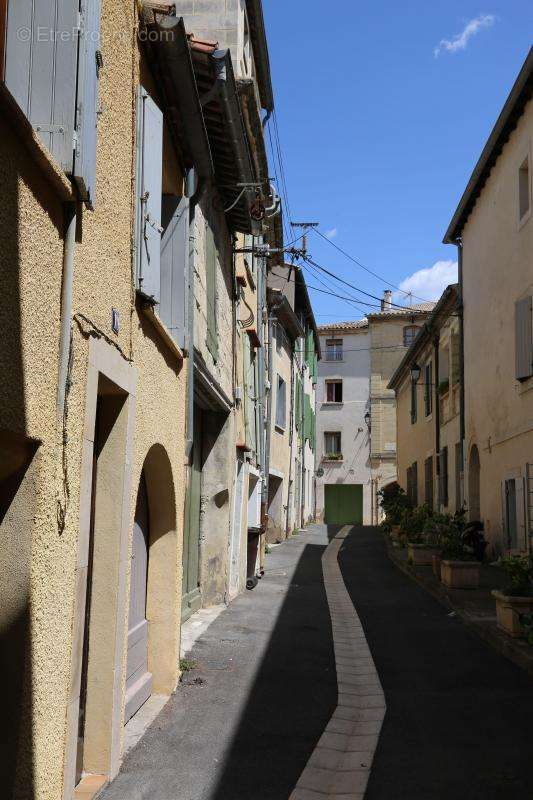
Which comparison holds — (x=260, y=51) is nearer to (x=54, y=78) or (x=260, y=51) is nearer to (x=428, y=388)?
(x=428, y=388)

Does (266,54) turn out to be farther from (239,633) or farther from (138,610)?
(138,610)

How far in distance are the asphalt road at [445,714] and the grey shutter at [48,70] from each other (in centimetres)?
365

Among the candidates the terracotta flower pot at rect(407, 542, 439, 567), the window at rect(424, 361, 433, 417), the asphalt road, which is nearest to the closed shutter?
the asphalt road

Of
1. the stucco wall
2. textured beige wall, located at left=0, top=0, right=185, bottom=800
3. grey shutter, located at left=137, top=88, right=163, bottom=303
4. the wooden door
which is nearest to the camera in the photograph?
textured beige wall, located at left=0, top=0, right=185, bottom=800

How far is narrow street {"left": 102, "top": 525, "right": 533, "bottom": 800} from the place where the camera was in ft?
15.2

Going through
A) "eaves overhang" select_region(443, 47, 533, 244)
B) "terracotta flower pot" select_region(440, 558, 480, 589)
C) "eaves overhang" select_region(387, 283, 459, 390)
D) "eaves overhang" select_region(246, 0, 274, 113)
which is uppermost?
"eaves overhang" select_region(246, 0, 274, 113)

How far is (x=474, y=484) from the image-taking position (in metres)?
18.7

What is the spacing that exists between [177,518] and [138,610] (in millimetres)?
805

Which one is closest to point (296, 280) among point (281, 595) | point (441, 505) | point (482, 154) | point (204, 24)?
point (441, 505)

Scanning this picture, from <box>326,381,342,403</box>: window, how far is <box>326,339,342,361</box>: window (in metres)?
1.30

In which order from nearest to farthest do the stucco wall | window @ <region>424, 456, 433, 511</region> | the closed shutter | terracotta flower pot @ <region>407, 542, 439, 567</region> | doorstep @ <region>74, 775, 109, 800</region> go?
1. doorstep @ <region>74, 775, 109, 800</region>
2. the closed shutter
3. terracotta flower pot @ <region>407, 542, 439, 567</region>
4. window @ <region>424, 456, 433, 511</region>
5. the stucco wall

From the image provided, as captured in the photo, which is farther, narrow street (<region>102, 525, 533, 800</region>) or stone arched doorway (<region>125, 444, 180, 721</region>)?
stone arched doorway (<region>125, 444, 180, 721</region>)

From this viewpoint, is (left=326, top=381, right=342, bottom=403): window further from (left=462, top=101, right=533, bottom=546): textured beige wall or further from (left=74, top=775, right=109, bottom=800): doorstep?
(left=74, top=775, right=109, bottom=800): doorstep

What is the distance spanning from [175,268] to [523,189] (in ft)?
32.4
